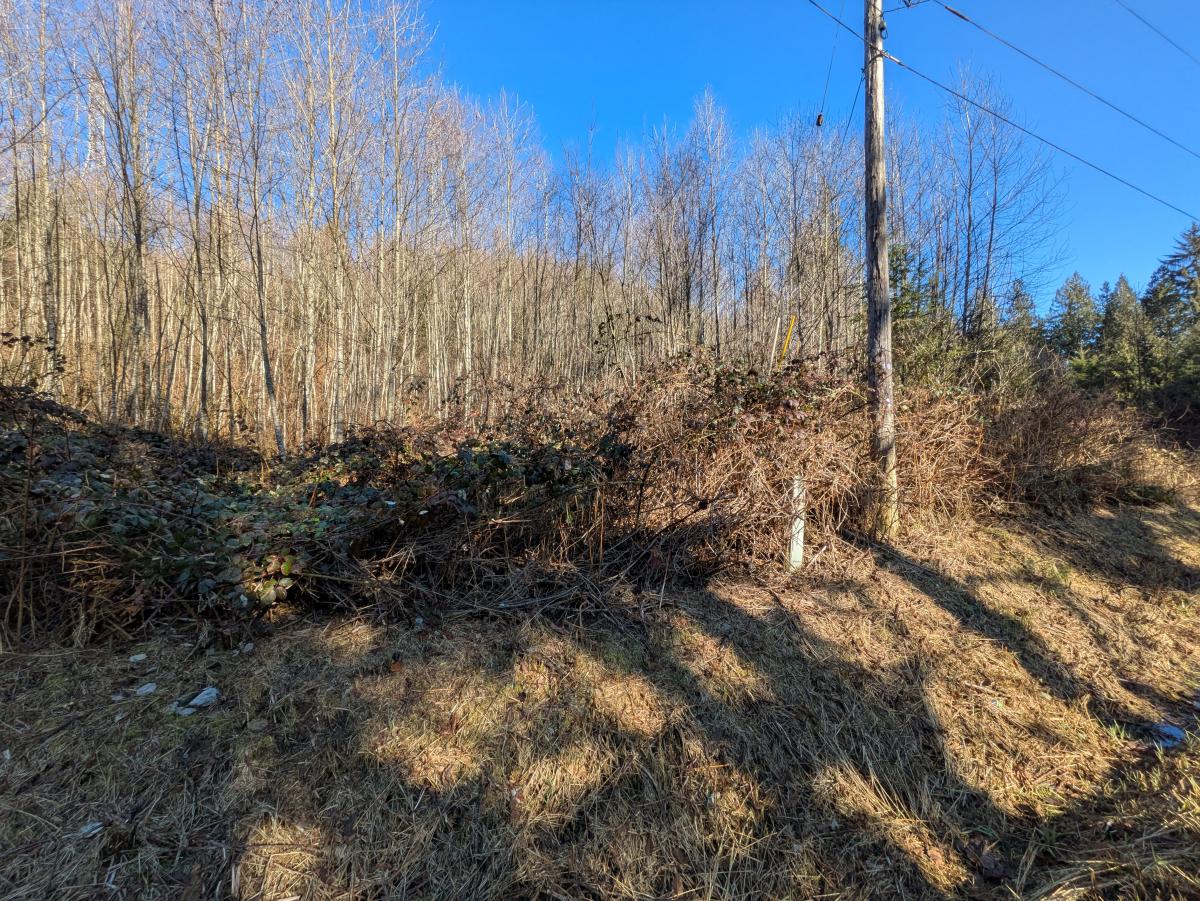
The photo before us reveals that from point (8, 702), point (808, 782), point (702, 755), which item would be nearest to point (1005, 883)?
point (808, 782)

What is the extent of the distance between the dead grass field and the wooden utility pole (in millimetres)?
2148

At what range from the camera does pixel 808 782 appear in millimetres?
2395

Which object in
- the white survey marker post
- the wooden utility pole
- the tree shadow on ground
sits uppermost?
the wooden utility pole

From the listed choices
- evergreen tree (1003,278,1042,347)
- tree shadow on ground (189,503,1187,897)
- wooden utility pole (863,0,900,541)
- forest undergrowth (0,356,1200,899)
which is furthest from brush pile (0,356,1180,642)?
evergreen tree (1003,278,1042,347)

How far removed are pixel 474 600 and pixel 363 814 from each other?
1.25 m

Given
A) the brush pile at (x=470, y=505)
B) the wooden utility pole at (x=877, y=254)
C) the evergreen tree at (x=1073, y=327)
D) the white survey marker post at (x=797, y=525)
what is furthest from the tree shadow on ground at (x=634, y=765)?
the evergreen tree at (x=1073, y=327)

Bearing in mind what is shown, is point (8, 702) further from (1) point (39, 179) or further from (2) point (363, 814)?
(1) point (39, 179)

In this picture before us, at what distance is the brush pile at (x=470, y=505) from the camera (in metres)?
2.72

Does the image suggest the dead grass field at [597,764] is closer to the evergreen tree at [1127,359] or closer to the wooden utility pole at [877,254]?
the wooden utility pole at [877,254]

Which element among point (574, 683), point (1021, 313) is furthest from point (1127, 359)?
point (574, 683)

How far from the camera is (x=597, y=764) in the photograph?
2.31 metres

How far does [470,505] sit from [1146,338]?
22.9 meters

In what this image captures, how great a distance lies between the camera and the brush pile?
2.72 metres

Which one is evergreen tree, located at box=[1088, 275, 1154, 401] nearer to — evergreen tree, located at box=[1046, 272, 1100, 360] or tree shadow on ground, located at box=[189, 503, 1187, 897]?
evergreen tree, located at box=[1046, 272, 1100, 360]
